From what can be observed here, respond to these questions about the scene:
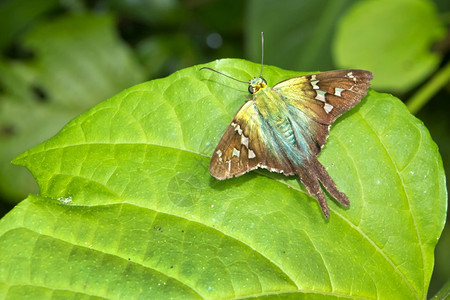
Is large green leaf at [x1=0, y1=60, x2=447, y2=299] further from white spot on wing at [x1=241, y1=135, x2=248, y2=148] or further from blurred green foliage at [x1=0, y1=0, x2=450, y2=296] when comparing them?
blurred green foliage at [x1=0, y1=0, x2=450, y2=296]

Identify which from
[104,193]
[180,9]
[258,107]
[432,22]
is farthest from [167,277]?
[180,9]

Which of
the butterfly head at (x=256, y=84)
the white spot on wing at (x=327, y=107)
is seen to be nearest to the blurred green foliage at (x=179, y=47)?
the white spot on wing at (x=327, y=107)

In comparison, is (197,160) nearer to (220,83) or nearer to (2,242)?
(220,83)

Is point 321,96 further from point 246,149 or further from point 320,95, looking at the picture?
point 246,149

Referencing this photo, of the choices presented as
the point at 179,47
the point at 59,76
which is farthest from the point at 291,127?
the point at 59,76

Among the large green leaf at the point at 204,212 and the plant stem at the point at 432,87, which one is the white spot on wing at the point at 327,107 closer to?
the large green leaf at the point at 204,212

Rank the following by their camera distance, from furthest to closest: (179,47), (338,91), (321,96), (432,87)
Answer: (179,47), (432,87), (321,96), (338,91)

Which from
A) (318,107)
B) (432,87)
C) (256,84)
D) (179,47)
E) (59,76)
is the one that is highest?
(256,84)
